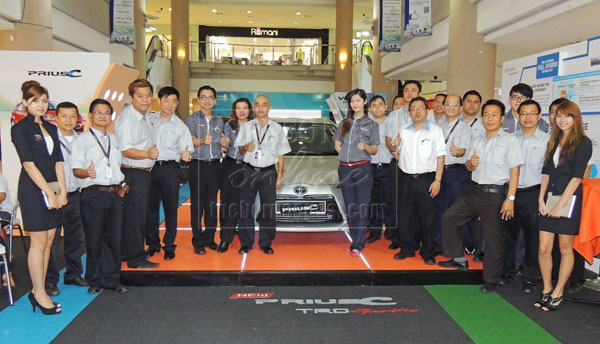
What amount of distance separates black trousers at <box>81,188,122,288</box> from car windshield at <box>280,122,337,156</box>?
81.2 inches

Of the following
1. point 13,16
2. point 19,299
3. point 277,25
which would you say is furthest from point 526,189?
point 277,25

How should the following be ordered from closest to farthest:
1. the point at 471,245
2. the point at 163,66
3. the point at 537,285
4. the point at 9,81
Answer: the point at 537,285
the point at 471,245
the point at 9,81
the point at 163,66

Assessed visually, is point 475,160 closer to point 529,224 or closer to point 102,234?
point 529,224

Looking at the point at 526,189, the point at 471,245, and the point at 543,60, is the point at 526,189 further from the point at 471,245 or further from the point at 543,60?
the point at 543,60

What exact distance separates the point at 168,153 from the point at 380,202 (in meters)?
2.30

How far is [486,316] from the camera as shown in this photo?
10.6 feet

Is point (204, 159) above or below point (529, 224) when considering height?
above

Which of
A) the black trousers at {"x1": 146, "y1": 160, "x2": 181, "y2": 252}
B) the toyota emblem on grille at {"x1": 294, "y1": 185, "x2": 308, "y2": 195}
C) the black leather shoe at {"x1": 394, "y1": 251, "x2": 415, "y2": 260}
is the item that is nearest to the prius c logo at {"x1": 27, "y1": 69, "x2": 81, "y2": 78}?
the black trousers at {"x1": 146, "y1": 160, "x2": 181, "y2": 252}

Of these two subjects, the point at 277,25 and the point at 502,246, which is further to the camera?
the point at 277,25

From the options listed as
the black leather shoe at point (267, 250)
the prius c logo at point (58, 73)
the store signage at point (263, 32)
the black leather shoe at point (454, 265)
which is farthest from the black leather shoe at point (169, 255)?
the store signage at point (263, 32)

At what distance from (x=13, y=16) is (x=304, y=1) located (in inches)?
523

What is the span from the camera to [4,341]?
277 centimetres

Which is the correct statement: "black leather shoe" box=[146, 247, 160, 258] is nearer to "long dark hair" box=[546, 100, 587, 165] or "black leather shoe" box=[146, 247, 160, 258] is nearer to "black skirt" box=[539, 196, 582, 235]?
"black skirt" box=[539, 196, 582, 235]

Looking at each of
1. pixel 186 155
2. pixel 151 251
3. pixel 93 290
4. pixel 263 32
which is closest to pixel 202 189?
pixel 186 155
